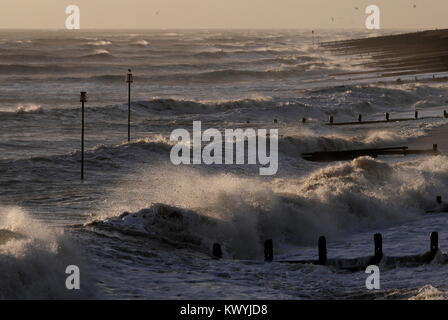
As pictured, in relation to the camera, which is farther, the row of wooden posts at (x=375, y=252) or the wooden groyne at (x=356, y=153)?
the wooden groyne at (x=356, y=153)

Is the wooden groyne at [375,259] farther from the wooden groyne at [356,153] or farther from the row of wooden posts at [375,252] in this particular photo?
the wooden groyne at [356,153]

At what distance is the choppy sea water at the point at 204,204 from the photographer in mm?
18469

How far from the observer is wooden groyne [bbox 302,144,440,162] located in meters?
39.5

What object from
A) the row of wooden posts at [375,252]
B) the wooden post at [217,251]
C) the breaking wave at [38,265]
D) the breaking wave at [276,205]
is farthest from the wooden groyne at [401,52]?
the breaking wave at [38,265]

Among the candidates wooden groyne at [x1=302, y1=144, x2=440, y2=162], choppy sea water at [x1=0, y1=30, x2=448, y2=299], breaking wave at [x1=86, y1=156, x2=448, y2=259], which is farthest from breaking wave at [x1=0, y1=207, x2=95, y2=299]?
wooden groyne at [x1=302, y1=144, x2=440, y2=162]

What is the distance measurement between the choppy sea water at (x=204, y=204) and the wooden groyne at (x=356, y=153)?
2.92 ft

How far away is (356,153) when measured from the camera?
39.9m

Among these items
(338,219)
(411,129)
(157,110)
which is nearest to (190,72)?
(157,110)

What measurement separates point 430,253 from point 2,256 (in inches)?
371

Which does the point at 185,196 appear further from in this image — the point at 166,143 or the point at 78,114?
the point at 78,114

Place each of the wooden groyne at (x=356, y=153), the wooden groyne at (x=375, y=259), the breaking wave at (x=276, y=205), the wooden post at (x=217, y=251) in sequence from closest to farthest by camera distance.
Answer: the wooden groyne at (x=375, y=259) → the wooden post at (x=217, y=251) → the breaking wave at (x=276, y=205) → the wooden groyne at (x=356, y=153)

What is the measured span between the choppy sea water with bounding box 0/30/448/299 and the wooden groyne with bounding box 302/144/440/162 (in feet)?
2.92

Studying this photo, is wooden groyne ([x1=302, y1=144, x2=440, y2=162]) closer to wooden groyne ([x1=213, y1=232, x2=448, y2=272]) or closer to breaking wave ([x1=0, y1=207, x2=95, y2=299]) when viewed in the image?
wooden groyne ([x1=213, y1=232, x2=448, y2=272])
